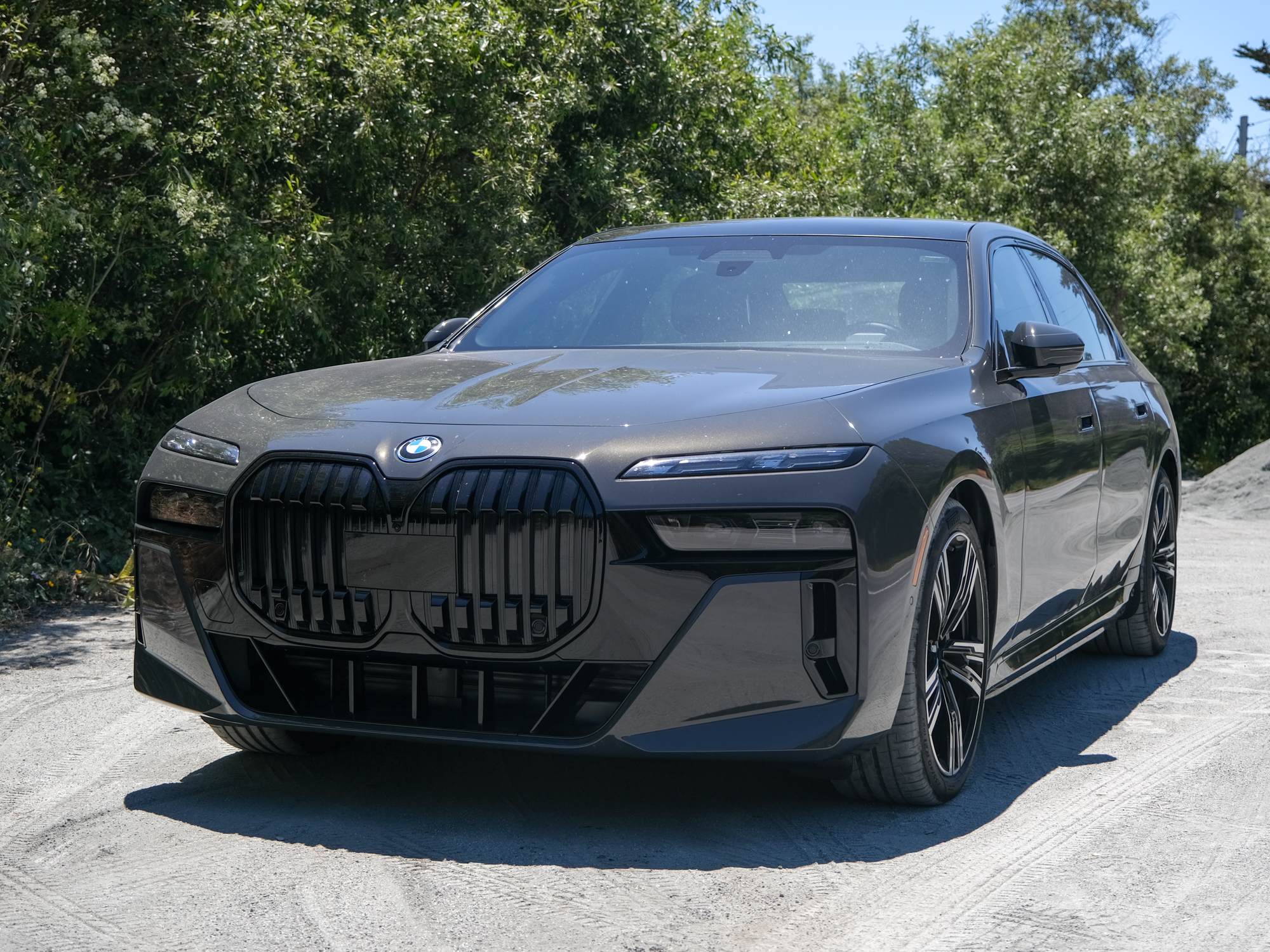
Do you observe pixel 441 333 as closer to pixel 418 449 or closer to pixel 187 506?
pixel 187 506

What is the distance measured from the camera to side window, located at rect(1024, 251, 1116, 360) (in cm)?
581

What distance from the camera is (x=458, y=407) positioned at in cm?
385

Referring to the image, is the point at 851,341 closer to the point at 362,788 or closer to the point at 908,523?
the point at 908,523

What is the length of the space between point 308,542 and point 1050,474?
2.46 metres

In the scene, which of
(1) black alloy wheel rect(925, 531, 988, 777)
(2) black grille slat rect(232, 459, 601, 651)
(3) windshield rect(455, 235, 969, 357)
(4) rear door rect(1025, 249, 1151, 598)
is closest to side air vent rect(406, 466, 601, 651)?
(2) black grille slat rect(232, 459, 601, 651)

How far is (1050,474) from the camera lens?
4840 mm

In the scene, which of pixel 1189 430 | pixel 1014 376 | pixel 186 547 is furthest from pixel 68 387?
pixel 1189 430

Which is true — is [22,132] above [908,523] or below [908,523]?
above

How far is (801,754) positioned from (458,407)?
1237 mm

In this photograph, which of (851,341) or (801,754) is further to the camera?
(851,341)

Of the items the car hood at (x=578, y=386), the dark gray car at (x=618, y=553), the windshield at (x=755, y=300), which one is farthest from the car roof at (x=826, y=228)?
the car hood at (x=578, y=386)

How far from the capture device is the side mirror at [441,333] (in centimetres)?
534

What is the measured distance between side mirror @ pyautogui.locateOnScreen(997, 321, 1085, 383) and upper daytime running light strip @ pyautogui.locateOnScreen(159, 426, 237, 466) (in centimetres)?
234

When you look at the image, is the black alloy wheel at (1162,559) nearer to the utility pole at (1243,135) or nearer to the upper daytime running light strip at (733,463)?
the upper daytime running light strip at (733,463)
